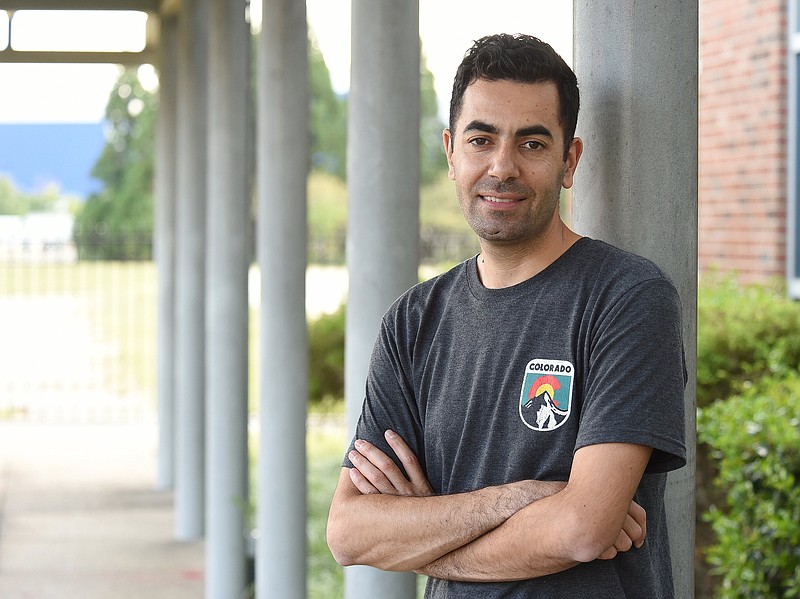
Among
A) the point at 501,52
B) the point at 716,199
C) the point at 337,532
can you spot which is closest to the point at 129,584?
the point at 716,199

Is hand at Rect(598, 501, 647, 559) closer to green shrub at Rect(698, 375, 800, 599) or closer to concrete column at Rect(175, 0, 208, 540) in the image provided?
green shrub at Rect(698, 375, 800, 599)

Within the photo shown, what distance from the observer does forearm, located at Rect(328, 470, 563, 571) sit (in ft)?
7.71

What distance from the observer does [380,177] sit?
13.2 feet

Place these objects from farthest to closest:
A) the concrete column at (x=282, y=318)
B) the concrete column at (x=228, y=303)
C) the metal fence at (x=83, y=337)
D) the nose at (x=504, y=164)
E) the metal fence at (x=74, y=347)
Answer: the metal fence at (x=83, y=337), the metal fence at (x=74, y=347), the concrete column at (x=228, y=303), the concrete column at (x=282, y=318), the nose at (x=504, y=164)

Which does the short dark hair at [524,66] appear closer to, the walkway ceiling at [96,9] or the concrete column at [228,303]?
the concrete column at [228,303]

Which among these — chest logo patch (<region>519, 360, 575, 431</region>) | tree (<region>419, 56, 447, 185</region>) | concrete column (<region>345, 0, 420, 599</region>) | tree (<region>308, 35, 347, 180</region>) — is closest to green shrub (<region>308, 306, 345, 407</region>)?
concrete column (<region>345, 0, 420, 599</region>)

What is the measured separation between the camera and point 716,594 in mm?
5574

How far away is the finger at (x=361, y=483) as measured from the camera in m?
2.63

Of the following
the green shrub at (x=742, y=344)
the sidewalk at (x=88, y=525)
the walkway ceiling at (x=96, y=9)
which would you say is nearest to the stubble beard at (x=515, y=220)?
the green shrub at (x=742, y=344)

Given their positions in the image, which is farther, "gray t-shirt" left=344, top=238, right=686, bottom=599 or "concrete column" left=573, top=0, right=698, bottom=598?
"concrete column" left=573, top=0, right=698, bottom=598

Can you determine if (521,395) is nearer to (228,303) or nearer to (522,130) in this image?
(522,130)

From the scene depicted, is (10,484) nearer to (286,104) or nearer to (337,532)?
(286,104)

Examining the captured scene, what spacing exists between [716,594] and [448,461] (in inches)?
138

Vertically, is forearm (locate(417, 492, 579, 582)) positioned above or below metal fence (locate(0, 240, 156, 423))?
above
